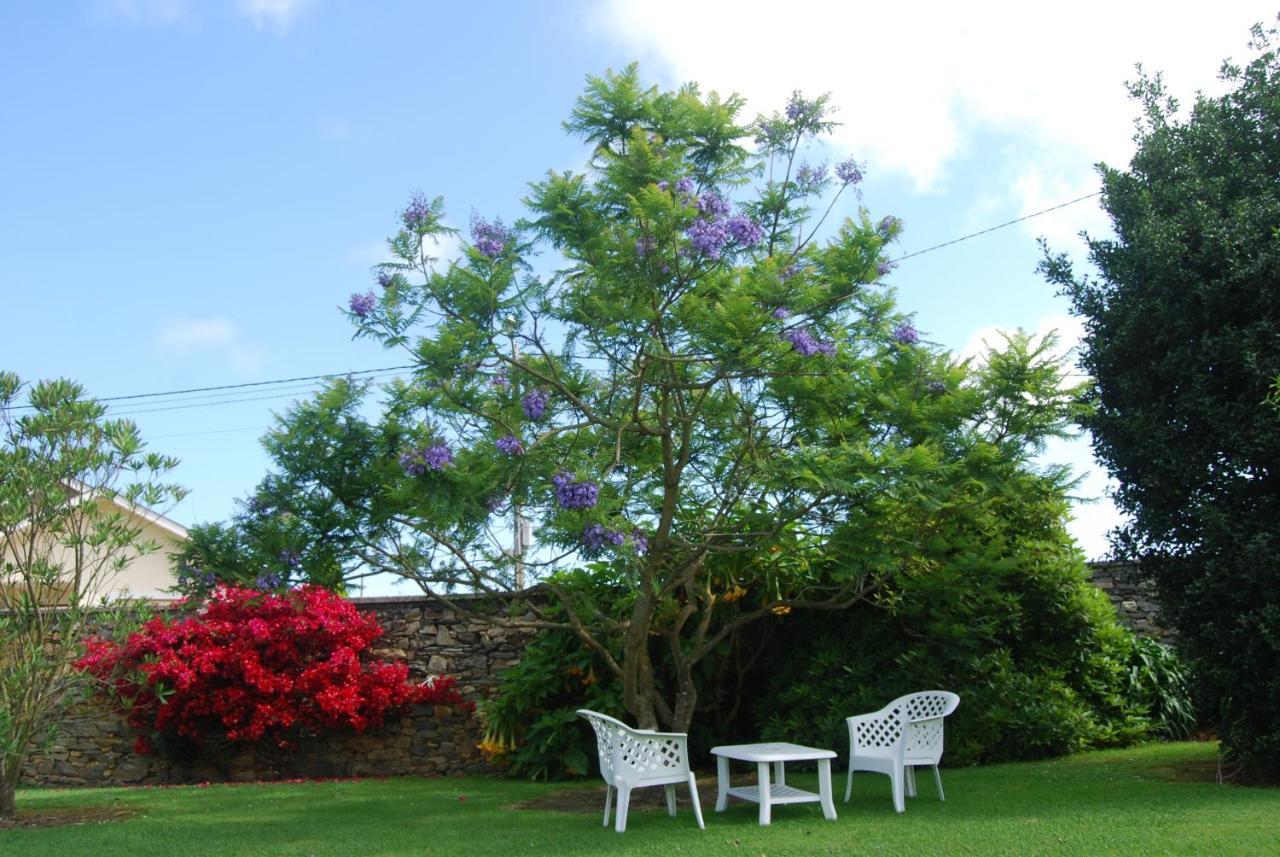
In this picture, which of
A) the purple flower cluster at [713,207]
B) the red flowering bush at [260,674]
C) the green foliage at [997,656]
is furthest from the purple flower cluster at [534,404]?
the red flowering bush at [260,674]

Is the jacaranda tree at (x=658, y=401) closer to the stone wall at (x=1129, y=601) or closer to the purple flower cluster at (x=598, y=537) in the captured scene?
the purple flower cluster at (x=598, y=537)

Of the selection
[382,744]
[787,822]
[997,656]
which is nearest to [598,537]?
[787,822]

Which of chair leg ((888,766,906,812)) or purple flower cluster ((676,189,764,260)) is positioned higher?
purple flower cluster ((676,189,764,260))

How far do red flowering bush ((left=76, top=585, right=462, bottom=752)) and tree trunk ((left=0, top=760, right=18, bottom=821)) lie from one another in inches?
105

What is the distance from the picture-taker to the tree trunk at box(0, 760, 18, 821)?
26.1 ft

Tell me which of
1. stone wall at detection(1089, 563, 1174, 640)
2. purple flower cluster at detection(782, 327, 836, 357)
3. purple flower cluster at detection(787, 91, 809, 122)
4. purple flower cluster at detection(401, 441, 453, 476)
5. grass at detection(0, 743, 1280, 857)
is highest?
purple flower cluster at detection(787, 91, 809, 122)

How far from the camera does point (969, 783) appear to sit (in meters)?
8.45

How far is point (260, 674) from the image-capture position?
36.0 ft

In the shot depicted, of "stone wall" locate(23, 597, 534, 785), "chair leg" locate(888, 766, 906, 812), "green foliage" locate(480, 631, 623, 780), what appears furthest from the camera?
"stone wall" locate(23, 597, 534, 785)

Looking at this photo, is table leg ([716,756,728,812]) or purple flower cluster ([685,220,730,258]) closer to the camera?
purple flower cluster ([685,220,730,258])

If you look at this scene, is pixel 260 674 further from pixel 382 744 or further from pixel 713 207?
pixel 713 207

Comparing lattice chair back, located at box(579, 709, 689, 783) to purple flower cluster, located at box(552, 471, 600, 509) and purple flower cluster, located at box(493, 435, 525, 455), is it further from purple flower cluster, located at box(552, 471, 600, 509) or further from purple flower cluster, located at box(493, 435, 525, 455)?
purple flower cluster, located at box(493, 435, 525, 455)

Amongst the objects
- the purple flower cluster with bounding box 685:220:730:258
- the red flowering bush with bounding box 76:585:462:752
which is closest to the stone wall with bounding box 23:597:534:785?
the red flowering bush with bounding box 76:585:462:752

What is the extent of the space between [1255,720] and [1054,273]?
153 inches
